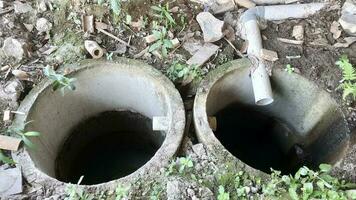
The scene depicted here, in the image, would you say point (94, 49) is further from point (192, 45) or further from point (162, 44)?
point (192, 45)

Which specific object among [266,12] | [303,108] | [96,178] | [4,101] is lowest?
[96,178]

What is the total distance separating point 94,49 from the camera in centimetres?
353

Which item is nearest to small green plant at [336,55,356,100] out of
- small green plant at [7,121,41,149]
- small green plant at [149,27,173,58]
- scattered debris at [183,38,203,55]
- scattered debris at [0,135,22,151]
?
scattered debris at [183,38,203,55]

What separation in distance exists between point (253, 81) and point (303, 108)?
2.20ft

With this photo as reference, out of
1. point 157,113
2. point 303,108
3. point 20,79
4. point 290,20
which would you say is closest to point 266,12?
point 290,20

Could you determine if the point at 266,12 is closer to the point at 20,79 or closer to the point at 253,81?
the point at 253,81

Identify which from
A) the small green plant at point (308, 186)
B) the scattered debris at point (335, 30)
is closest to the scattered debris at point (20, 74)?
the small green plant at point (308, 186)

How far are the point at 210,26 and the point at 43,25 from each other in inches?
60.0

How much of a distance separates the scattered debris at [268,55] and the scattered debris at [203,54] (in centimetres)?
41

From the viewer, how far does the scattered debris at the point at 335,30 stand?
12.4ft

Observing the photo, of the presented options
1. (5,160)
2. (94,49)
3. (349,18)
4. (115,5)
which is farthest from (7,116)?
(349,18)

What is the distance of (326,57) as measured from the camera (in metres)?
3.65

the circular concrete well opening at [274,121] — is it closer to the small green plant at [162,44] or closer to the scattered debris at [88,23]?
the small green plant at [162,44]

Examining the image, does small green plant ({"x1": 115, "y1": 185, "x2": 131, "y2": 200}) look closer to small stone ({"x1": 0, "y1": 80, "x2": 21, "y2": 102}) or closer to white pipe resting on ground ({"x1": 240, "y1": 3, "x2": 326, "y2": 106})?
small stone ({"x1": 0, "y1": 80, "x2": 21, "y2": 102})
